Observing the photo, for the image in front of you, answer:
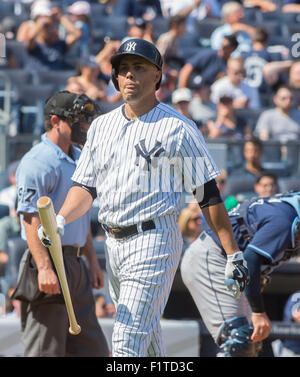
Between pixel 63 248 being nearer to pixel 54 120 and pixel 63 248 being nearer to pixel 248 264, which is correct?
pixel 54 120

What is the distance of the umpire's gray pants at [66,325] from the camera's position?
498 centimetres

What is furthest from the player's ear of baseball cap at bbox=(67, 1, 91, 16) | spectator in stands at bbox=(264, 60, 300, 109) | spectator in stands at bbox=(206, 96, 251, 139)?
baseball cap at bbox=(67, 1, 91, 16)

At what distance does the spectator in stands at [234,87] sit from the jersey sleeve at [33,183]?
611 cm

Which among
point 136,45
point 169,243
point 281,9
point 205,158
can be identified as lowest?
point 169,243

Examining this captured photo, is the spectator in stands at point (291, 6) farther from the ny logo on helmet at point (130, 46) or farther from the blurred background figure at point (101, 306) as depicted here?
the ny logo on helmet at point (130, 46)

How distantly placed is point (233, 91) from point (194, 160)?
712 cm

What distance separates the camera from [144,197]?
160 inches

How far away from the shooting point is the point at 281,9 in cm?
1479

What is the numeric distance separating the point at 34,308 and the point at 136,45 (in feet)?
5.93

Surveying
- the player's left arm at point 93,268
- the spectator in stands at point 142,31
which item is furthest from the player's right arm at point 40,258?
the spectator in stands at point 142,31

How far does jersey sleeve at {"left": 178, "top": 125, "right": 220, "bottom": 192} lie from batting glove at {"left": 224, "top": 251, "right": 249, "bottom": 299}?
1.31 feet

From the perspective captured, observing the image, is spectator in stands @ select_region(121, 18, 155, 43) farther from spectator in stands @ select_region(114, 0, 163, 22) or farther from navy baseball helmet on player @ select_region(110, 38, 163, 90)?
navy baseball helmet on player @ select_region(110, 38, 163, 90)
